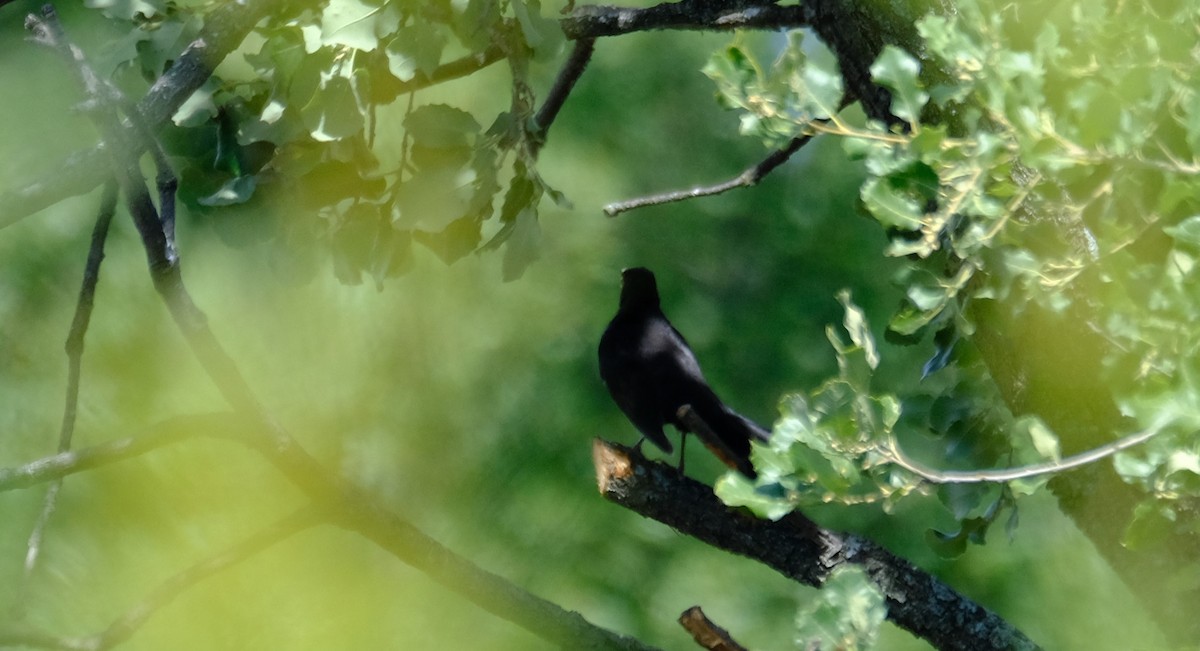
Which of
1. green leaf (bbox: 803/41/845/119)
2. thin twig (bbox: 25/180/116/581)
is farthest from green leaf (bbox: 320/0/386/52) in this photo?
green leaf (bbox: 803/41/845/119)

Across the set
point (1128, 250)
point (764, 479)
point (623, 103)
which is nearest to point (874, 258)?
point (623, 103)

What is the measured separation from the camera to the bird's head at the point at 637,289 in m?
1.97

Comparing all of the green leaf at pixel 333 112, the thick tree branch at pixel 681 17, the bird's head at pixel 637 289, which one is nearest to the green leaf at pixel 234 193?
the green leaf at pixel 333 112

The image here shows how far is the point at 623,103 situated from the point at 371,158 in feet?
7.21

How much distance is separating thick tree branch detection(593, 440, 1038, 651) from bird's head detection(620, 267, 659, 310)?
728 millimetres

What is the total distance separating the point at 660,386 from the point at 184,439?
0.74m

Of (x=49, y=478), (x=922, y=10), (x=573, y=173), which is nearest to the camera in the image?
(x=49, y=478)

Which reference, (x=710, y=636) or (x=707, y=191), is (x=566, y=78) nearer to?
(x=707, y=191)

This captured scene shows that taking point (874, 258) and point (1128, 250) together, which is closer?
point (1128, 250)

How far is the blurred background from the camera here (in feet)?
7.68

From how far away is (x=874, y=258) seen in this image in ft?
10.5

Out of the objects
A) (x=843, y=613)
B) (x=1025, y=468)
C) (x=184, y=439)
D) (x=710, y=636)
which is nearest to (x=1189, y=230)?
(x=1025, y=468)

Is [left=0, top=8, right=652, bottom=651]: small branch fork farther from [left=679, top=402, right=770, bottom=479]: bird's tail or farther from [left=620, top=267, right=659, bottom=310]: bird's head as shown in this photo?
[left=620, top=267, right=659, bottom=310]: bird's head

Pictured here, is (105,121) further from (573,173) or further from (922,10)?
(573,173)
